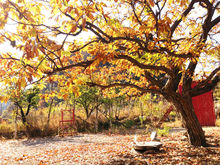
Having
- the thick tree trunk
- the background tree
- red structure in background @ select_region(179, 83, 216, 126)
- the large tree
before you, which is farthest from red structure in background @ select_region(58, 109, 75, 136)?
red structure in background @ select_region(179, 83, 216, 126)

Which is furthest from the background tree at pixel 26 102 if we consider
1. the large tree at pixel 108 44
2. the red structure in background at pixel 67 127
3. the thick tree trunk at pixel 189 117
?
the thick tree trunk at pixel 189 117

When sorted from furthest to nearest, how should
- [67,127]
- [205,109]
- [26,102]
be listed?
[205,109]
[67,127]
[26,102]

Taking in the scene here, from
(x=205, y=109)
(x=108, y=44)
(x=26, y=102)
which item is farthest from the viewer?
(x=205, y=109)

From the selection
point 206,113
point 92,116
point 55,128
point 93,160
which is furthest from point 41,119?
point 206,113

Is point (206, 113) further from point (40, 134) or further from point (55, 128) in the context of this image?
point (40, 134)

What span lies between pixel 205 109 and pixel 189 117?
7.38 meters

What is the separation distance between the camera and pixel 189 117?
15.6 ft

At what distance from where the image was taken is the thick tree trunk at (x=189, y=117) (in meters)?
4.75

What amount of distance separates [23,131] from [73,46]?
26.1 ft

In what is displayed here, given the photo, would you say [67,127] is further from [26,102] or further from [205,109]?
[205,109]

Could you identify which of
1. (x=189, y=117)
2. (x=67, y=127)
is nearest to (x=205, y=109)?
(x=189, y=117)

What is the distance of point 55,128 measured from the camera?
33.3 ft

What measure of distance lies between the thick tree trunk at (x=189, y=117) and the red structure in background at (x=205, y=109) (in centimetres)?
701

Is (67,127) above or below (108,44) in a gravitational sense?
below
